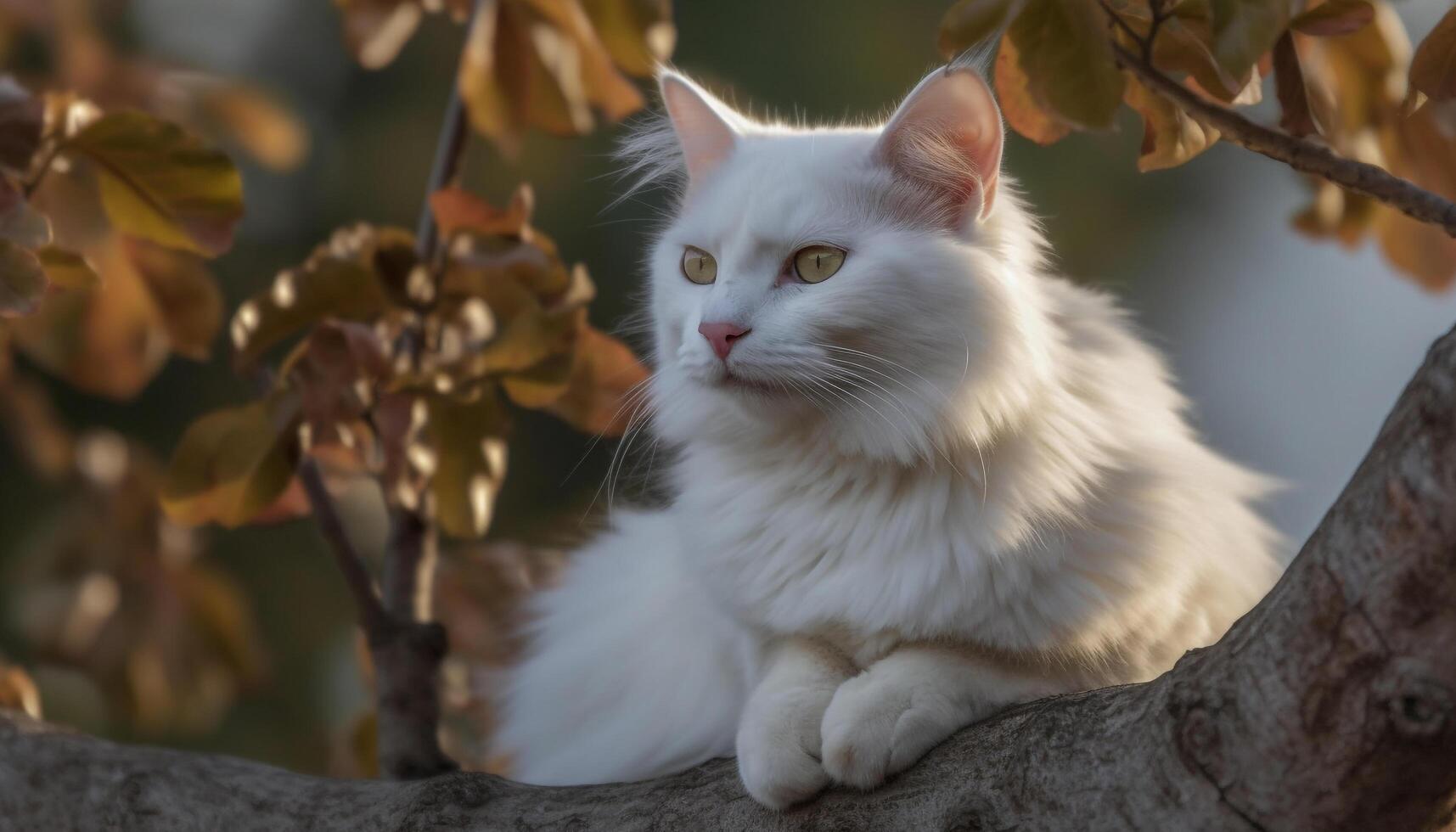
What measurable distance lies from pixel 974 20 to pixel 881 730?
23.0 inches

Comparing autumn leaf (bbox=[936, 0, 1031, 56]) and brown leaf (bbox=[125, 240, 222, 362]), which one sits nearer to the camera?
autumn leaf (bbox=[936, 0, 1031, 56])

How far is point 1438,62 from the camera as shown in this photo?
1.00 m

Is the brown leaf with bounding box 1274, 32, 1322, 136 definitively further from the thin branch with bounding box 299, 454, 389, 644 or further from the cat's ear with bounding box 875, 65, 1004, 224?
the thin branch with bounding box 299, 454, 389, 644

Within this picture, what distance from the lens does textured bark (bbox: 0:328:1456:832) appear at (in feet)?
2.53

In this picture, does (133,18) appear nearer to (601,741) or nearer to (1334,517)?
(601,741)

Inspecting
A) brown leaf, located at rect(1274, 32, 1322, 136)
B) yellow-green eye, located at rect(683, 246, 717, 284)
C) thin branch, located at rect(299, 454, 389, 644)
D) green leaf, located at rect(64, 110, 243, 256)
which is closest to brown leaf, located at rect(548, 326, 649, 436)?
yellow-green eye, located at rect(683, 246, 717, 284)

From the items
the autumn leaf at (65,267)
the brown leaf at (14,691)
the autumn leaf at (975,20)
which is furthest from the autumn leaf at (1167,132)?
the brown leaf at (14,691)

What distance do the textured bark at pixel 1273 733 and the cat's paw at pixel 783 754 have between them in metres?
0.02

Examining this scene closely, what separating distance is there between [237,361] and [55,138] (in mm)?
299

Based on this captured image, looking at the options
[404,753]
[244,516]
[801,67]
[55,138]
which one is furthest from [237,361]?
[801,67]

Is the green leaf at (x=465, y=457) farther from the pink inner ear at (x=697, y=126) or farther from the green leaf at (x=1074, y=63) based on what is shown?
the green leaf at (x=1074, y=63)

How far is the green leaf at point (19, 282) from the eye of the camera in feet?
3.59

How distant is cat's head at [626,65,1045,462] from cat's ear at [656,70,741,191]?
0.08m

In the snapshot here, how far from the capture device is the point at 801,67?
4.41 meters
